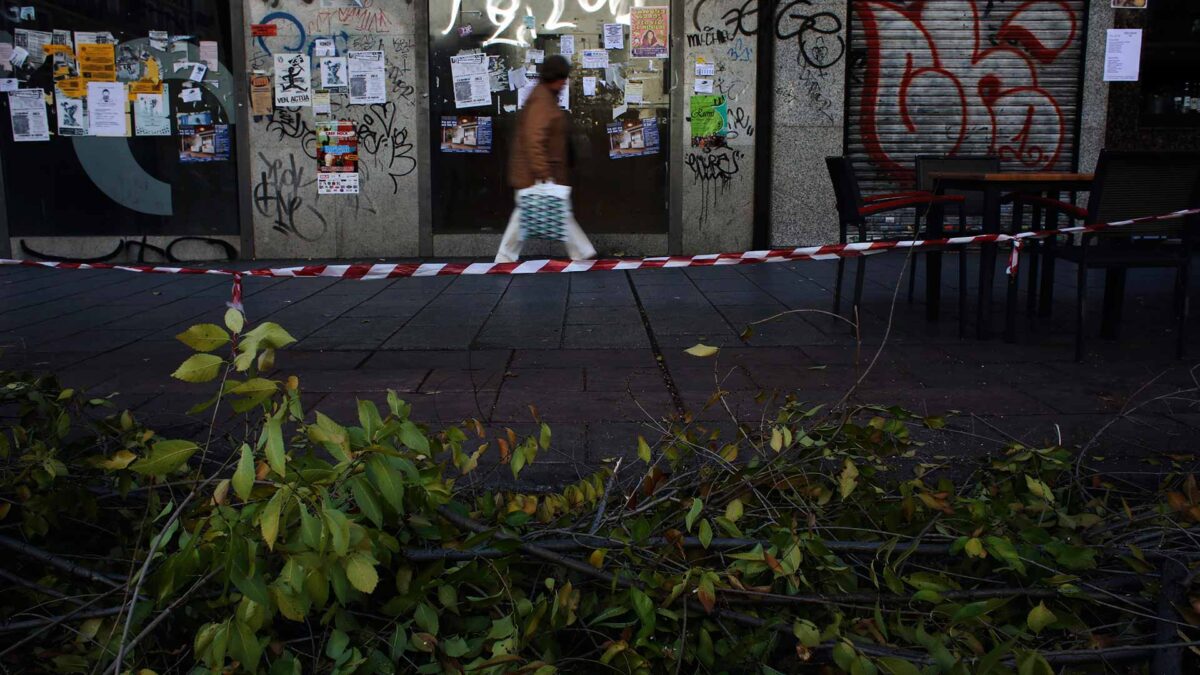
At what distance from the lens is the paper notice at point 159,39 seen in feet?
34.6

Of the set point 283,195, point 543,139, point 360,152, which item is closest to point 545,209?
point 543,139

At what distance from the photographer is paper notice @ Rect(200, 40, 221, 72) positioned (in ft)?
34.9

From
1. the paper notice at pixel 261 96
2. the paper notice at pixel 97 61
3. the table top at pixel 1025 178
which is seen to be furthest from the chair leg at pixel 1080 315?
the paper notice at pixel 97 61

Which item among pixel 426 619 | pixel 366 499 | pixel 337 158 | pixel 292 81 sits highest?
pixel 292 81

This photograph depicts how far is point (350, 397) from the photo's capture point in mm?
4418

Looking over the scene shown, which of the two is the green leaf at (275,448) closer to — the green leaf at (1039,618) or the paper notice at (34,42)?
the green leaf at (1039,618)

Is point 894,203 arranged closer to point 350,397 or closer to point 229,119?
point 350,397

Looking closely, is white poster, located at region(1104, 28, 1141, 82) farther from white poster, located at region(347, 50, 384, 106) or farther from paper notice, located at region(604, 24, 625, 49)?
white poster, located at region(347, 50, 384, 106)

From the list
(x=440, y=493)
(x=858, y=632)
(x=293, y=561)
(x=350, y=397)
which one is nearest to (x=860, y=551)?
(x=858, y=632)

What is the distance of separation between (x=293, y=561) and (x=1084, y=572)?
169 cm

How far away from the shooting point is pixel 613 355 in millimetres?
5289

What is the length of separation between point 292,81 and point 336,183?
1.16 metres

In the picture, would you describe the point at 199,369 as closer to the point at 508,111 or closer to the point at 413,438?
the point at 413,438

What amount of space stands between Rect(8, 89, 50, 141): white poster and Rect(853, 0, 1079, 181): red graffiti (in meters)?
8.81
